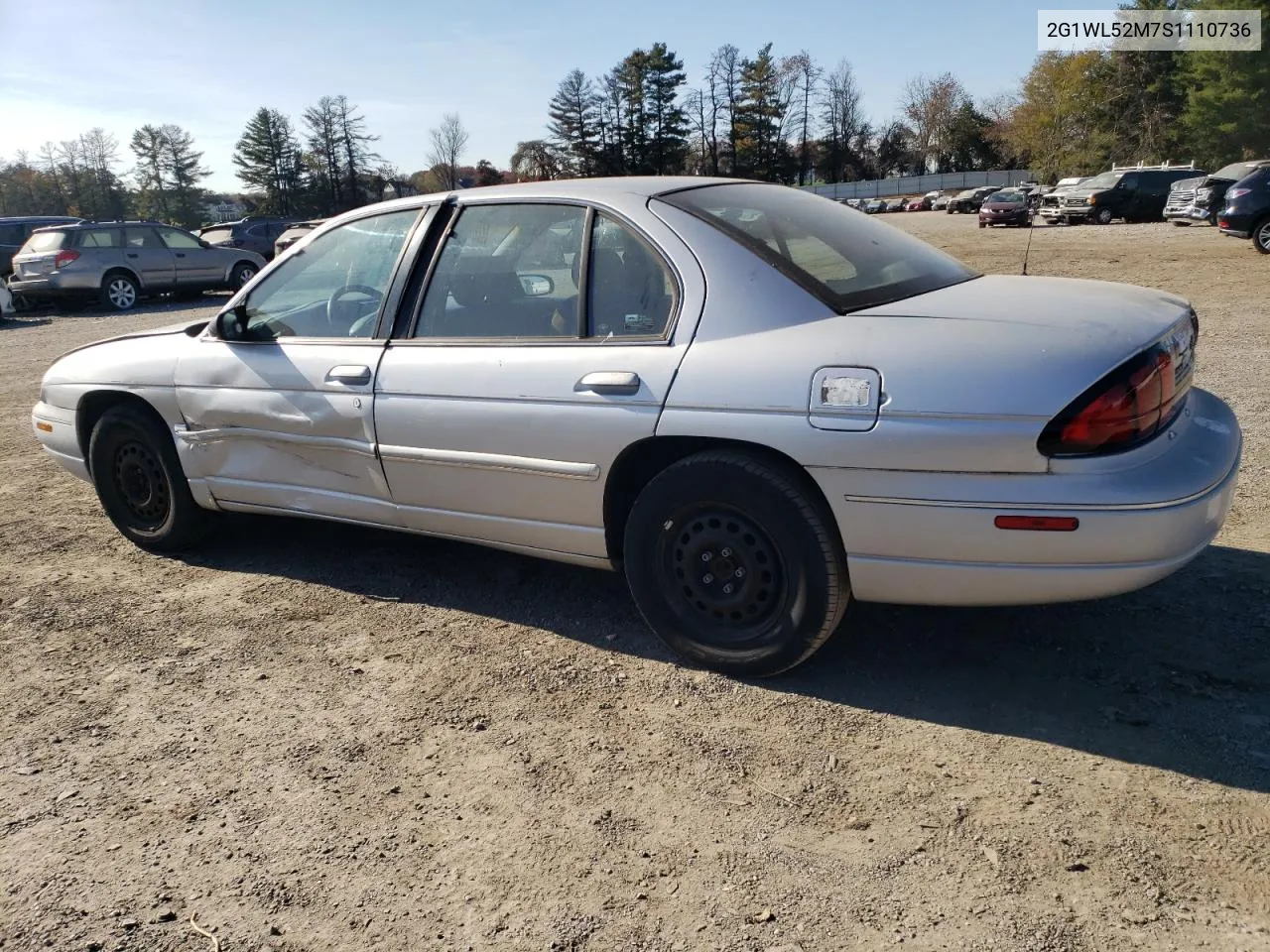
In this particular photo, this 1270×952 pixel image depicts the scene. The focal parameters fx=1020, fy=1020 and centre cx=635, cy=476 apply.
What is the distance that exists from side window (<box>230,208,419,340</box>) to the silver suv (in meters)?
17.0

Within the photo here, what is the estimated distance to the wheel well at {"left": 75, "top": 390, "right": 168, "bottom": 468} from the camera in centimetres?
477

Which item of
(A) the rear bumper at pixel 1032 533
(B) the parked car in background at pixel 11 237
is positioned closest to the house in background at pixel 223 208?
(B) the parked car in background at pixel 11 237

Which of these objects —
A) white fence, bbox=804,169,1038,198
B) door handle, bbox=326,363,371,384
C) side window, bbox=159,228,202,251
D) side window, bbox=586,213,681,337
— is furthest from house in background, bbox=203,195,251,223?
side window, bbox=586,213,681,337

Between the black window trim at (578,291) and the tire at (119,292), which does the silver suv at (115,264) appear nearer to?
the tire at (119,292)

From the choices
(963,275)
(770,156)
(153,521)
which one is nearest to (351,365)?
(153,521)

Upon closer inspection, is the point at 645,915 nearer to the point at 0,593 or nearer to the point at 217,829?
the point at 217,829

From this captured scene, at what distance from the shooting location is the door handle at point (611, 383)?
3.29 metres

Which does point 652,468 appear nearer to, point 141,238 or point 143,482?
point 143,482

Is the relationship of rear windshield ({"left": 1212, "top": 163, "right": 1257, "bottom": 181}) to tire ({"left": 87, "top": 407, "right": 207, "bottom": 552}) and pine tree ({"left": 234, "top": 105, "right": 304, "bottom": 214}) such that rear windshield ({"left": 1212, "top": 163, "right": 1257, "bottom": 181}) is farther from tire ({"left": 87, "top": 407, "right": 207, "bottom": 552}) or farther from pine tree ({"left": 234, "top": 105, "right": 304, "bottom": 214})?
pine tree ({"left": 234, "top": 105, "right": 304, "bottom": 214})

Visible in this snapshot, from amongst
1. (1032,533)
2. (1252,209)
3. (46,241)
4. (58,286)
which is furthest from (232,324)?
(1252,209)

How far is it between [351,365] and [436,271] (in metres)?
0.49

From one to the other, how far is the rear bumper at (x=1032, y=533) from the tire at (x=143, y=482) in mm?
3146

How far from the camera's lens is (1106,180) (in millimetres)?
31812

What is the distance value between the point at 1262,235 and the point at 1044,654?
57.1ft
